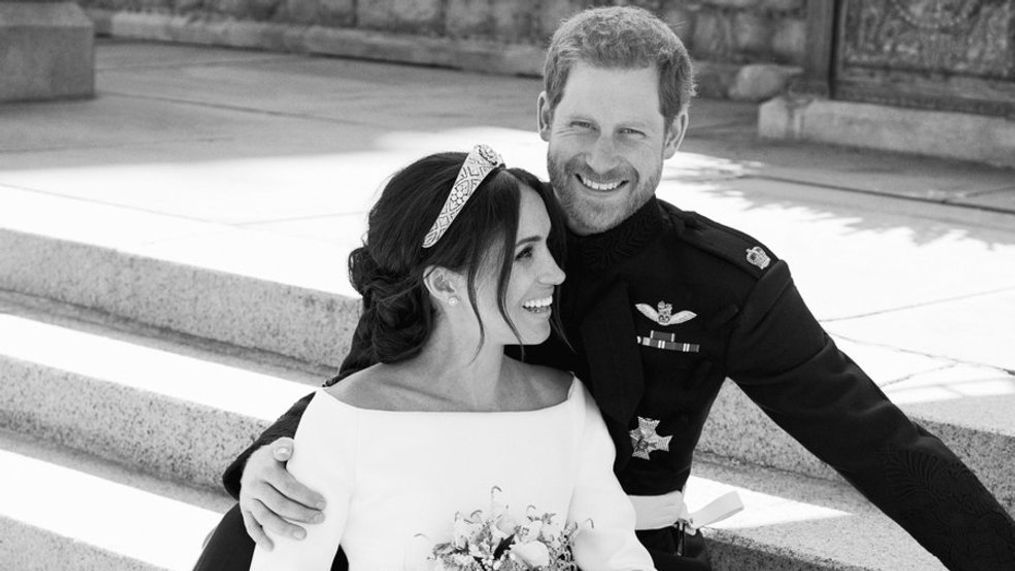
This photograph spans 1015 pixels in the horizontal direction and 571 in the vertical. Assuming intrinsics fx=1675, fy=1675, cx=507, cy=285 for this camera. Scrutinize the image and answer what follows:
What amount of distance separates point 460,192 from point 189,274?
2.10 m

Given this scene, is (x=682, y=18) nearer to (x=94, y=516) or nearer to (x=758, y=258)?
(x=94, y=516)

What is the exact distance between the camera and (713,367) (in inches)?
118

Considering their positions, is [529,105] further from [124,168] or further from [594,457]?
[594,457]

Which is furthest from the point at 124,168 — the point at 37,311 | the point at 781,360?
the point at 781,360

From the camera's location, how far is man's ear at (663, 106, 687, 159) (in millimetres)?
2932

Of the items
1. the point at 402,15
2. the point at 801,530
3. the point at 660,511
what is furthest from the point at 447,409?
the point at 402,15

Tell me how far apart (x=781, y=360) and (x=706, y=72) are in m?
6.67

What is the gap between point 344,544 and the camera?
2.79 meters

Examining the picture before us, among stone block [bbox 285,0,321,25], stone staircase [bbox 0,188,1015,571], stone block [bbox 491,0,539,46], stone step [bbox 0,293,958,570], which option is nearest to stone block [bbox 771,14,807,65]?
stone block [bbox 491,0,539,46]

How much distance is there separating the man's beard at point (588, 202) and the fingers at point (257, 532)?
2.47 feet

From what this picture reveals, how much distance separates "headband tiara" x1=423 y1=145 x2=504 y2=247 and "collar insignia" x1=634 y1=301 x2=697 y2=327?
1.42ft

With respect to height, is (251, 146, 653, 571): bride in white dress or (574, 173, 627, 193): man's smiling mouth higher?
(574, 173, 627, 193): man's smiling mouth

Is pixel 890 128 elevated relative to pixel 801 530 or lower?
elevated

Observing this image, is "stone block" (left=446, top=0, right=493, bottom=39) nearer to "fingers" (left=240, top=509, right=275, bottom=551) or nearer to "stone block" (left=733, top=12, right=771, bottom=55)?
"stone block" (left=733, top=12, right=771, bottom=55)
